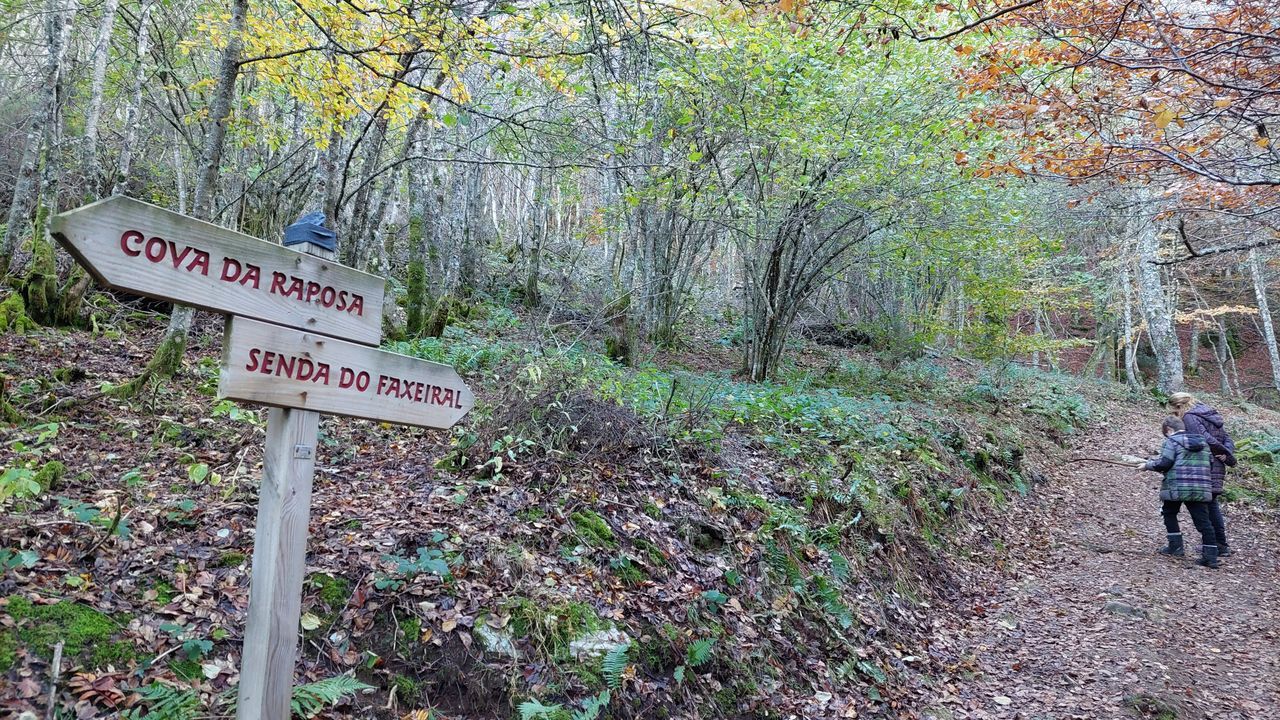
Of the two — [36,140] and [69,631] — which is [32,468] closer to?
[69,631]

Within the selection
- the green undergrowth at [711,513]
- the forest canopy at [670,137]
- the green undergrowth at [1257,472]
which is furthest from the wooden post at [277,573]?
the green undergrowth at [1257,472]

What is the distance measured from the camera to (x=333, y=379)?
2385 millimetres

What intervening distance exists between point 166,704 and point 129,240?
2.07 m

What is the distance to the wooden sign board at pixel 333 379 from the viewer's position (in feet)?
6.77

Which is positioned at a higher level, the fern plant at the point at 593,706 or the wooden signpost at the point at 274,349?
the wooden signpost at the point at 274,349

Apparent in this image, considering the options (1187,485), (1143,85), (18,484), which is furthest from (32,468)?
(1187,485)

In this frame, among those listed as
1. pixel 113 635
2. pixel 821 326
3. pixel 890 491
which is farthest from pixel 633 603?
pixel 821 326

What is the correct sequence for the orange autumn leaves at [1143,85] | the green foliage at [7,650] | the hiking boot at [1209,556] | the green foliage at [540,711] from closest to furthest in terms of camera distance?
1. the green foliage at [7,650]
2. the green foliage at [540,711]
3. the orange autumn leaves at [1143,85]
4. the hiking boot at [1209,556]

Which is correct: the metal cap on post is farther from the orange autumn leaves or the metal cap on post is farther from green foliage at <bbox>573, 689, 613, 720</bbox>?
the orange autumn leaves

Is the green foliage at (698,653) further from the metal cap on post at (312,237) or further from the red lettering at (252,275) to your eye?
the red lettering at (252,275)

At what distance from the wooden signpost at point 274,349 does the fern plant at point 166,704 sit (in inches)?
28.3

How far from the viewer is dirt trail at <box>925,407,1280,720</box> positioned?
4.71 m

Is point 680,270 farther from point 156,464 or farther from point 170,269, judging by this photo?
point 170,269

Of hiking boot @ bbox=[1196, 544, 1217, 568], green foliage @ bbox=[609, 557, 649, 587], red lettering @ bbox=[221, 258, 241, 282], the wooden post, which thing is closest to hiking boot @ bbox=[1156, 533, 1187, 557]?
hiking boot @ bbox=[1196, 544, 1217, 568]
